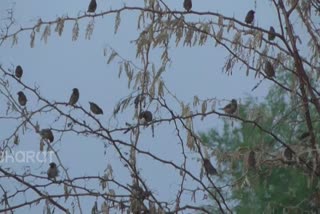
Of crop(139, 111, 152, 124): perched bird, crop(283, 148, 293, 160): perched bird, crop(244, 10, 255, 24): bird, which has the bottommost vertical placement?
crop(283, 148, 293, 160): perched bird

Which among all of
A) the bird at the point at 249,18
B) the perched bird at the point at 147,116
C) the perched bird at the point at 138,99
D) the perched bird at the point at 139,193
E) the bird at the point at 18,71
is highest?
the bird at the point at 249,18

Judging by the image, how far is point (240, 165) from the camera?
5.16 feet

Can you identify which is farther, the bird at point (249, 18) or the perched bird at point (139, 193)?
the bird at point (249, 18)

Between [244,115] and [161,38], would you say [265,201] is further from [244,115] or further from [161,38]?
[161,38]

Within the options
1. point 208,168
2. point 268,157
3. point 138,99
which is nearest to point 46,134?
point 138,99

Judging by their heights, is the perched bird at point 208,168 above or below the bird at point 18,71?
below

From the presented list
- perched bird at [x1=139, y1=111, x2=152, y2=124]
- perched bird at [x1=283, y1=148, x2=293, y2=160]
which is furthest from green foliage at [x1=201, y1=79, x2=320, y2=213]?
perched bird at [x1=139, y1=111, x2=152, y2=124]

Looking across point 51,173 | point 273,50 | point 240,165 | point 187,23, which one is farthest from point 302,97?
point 51,173

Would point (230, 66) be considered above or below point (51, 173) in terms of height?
above

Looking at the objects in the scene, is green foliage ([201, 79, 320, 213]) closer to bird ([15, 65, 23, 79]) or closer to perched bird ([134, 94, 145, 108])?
perched bird ([134, 94, 145, 108])

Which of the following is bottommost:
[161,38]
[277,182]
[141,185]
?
[141,185]

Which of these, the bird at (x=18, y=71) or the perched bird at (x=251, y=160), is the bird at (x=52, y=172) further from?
the perched bird at (x=251, y=160)

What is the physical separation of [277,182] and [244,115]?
0.19 metres

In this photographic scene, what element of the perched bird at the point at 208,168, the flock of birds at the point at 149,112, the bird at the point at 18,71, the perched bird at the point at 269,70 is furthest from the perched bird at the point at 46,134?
the perched bird at the point at 269,70
